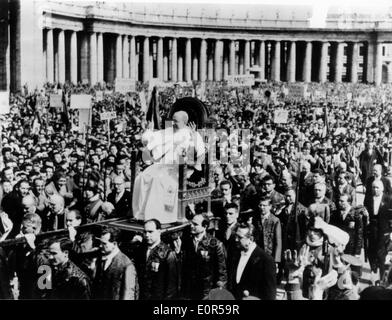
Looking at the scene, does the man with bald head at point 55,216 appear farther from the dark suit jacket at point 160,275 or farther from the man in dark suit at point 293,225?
the man in dark suit at point 293,225

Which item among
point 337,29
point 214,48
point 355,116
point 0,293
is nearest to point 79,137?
point 0,293

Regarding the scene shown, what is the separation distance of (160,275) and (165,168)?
234cm

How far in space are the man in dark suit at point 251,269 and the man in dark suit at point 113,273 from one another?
165cm

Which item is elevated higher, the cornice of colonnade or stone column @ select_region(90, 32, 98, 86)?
the cornice of colonnade

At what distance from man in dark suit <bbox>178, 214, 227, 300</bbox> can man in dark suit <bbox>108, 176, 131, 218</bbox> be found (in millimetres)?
2028

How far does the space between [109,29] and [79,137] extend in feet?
84.4

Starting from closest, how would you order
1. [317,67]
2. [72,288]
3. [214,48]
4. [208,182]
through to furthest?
[72,288]
[208,182]
[214,48]
[317,67]

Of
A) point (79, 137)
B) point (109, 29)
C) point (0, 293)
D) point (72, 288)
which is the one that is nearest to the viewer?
point (72, 288)

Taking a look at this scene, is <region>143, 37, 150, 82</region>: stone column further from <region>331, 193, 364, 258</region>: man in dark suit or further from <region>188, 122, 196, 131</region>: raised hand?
<region>331, 193, 364, 258</region>: man in dark suit

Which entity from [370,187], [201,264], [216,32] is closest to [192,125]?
[201,264]

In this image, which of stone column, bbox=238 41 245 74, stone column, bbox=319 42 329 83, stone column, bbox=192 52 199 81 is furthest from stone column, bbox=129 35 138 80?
stone column, bbox=319 42 329 83

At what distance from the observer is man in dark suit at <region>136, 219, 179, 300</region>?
31.2 ft

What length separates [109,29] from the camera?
4375cm
